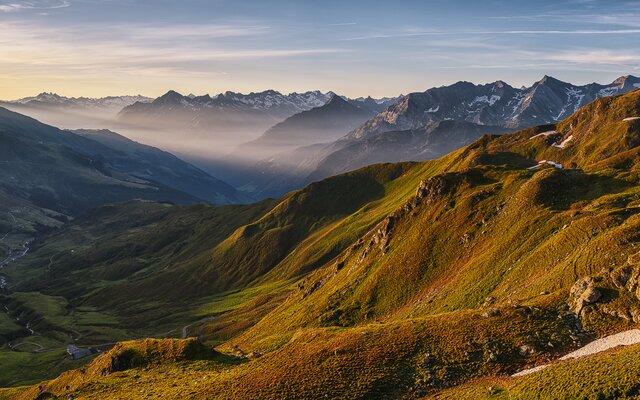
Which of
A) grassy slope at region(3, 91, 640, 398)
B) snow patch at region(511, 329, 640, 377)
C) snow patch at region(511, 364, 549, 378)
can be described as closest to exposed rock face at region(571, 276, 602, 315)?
grassy slope at region(3, 91, 640, 398)

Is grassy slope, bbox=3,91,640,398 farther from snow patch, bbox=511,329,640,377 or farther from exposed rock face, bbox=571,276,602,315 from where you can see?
snow patch, bbox=511,329,640,377

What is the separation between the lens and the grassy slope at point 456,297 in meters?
58.4

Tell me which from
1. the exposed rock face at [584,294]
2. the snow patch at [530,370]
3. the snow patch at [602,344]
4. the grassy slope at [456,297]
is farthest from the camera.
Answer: the exposed rock face at [584,294]

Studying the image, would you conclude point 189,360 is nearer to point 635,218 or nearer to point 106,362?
point 106,362

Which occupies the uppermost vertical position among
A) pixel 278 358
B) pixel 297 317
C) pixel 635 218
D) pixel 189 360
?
pixel 635 218

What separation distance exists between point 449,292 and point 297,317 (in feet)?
176

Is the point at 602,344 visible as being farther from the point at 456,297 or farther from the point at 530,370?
the point at 456,297

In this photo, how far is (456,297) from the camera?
9488 centimetres

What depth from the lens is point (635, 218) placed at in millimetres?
79812

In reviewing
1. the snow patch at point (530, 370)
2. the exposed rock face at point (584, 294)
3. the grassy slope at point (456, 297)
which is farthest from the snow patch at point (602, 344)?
the exposed rock face at point (584, 294)

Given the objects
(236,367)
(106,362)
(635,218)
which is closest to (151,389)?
(236,367)

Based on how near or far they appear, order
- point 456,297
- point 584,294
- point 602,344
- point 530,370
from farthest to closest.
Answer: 1. point 456,297
2. point 584,294
3. point 530,370
4. point 602,344

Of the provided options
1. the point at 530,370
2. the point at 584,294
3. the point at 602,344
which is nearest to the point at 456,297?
the point at 584,294

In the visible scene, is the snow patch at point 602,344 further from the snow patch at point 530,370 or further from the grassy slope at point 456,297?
the grassy slope at point 456,297
